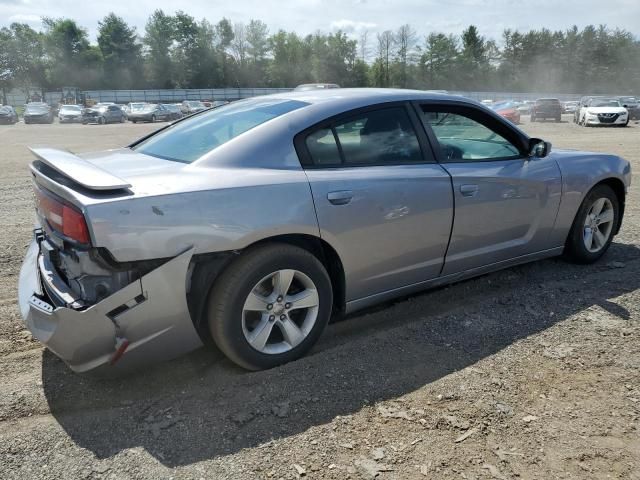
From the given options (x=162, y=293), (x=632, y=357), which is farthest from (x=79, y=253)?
(x=632, y=357)

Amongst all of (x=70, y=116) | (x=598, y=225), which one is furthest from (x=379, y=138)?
(x=70, y=116)

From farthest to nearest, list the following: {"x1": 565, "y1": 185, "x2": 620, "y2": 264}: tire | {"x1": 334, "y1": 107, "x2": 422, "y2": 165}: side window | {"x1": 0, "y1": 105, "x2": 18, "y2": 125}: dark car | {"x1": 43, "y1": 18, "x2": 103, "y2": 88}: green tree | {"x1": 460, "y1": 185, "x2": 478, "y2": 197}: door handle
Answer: {"x1": 43, "y1": 18, "x2": 103, "y2": 88}: green tree
{"x1": 0, "y1": 105, "x2": 18, "y2": 125}: dark car
{"x1": 565, "y1": 185, "x2": 620, "y2": 264}: tire
{"x1": 460, "y1": 185, "x2": 478, "y2": 197}: door handle
{"x1": 334, "y1": 107, "x2": 422, "y2": 165}: side window

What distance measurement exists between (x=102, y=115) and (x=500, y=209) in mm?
40460

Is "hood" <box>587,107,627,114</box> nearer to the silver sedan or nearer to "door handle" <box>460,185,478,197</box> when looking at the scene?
the silver sedan

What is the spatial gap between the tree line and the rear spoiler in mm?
97120

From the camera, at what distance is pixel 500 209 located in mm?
3830

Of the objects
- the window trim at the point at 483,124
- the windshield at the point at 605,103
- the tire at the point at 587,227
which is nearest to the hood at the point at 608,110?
the windshield at the point at 605,103

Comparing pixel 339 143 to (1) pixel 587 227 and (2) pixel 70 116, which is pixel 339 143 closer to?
(1) pixel 587 227

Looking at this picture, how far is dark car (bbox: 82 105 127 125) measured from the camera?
39.1 metres

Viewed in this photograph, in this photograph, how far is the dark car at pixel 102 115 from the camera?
3909cm

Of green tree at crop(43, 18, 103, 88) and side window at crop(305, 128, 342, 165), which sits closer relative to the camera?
side window at crop(305, 128, 342, 165)

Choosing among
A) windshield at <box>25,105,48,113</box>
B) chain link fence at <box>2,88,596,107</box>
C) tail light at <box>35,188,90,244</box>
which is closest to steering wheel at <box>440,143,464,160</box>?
tail light at <box>35,188,90,244</box>

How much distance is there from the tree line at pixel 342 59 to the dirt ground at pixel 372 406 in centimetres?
9662

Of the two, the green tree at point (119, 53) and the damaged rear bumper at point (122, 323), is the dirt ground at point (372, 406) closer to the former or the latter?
the damaged rear bumper at point (122, 323)
